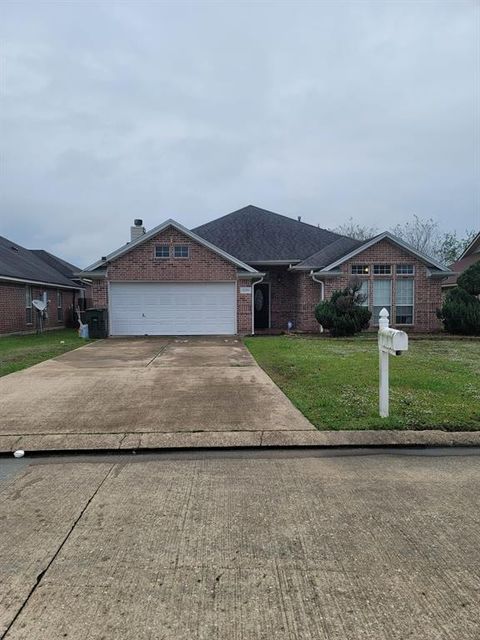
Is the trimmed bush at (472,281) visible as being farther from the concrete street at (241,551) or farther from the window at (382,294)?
the concrete street at (241,551)

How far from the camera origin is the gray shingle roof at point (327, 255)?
18.8 metres

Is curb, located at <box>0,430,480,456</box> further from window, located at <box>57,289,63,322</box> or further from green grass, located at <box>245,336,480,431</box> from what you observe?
window, located at <box>57,289,63,322</box>

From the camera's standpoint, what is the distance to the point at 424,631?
7.23 feet

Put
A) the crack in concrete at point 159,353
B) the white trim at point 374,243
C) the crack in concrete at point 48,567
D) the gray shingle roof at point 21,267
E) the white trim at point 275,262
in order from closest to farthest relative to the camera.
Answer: the crack in concrete at point 48,567
the crack in concrete at point 159,353
the white trim at point 374,243
the gray shingle roof at point 21,267
the white trim at point 275,262

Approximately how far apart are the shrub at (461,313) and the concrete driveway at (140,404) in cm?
987

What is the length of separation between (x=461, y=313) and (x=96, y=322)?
1363cm

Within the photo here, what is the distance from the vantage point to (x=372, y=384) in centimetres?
776

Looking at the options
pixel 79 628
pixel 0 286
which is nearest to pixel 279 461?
pixel 79 628

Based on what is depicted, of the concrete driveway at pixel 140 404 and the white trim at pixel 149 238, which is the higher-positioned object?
the white trim at pixel 149 238

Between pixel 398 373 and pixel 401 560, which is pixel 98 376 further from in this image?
pixel 401 560

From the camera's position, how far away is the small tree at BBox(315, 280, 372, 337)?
54.4 feet

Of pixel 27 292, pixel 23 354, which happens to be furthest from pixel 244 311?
pixel 27 292

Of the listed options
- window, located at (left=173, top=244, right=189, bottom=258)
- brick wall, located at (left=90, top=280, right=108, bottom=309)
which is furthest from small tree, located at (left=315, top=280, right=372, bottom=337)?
brick wall, located at (left=90, top=280, right=108, bottom=309)

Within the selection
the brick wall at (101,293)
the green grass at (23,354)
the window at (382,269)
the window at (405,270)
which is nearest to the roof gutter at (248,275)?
the window at (382,269)
